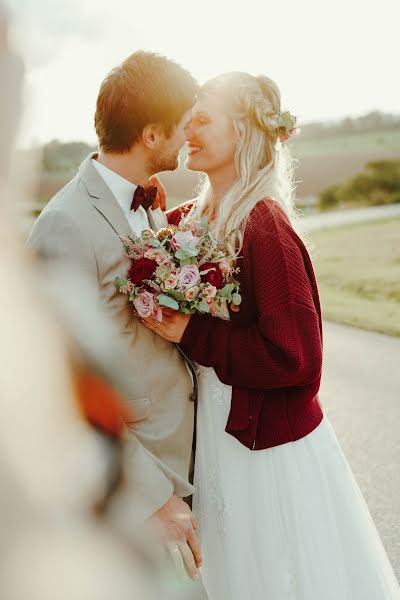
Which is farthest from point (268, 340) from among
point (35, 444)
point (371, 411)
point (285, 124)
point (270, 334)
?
point (371, 411)

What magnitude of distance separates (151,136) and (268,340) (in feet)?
3.22

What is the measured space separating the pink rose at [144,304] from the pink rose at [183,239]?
267 millimetres

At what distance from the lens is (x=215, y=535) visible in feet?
9.82

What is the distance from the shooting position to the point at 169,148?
2.87m

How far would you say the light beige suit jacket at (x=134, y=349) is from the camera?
2.18 metres

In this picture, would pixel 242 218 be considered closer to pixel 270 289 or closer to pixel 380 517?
pixel 270 289

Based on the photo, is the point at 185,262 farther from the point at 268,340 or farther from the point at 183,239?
the point at 268,340

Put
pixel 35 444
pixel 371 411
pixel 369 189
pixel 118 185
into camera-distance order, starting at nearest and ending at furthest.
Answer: pixel 35 444 < pixel 118 185 < pixel 371 411 < pixel 369 189

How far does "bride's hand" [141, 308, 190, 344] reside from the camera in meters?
2.55

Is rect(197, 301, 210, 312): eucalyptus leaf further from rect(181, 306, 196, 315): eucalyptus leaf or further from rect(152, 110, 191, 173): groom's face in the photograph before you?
rect(152, 110, 191, 173): groom's face

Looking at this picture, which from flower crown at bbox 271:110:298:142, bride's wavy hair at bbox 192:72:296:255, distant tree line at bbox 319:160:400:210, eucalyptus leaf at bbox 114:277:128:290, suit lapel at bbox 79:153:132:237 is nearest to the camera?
eucalyptus leaf at bbox 114:277:128:290

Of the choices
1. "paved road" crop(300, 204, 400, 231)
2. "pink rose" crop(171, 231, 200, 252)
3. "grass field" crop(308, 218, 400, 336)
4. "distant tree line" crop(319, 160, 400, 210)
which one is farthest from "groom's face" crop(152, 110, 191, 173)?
"distant tree line" crop(319, 160, 400, 210)

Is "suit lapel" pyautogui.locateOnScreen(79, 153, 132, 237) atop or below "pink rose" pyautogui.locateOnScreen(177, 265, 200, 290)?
atop

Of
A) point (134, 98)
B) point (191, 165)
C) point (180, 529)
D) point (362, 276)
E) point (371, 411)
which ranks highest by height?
point (134, 98)
